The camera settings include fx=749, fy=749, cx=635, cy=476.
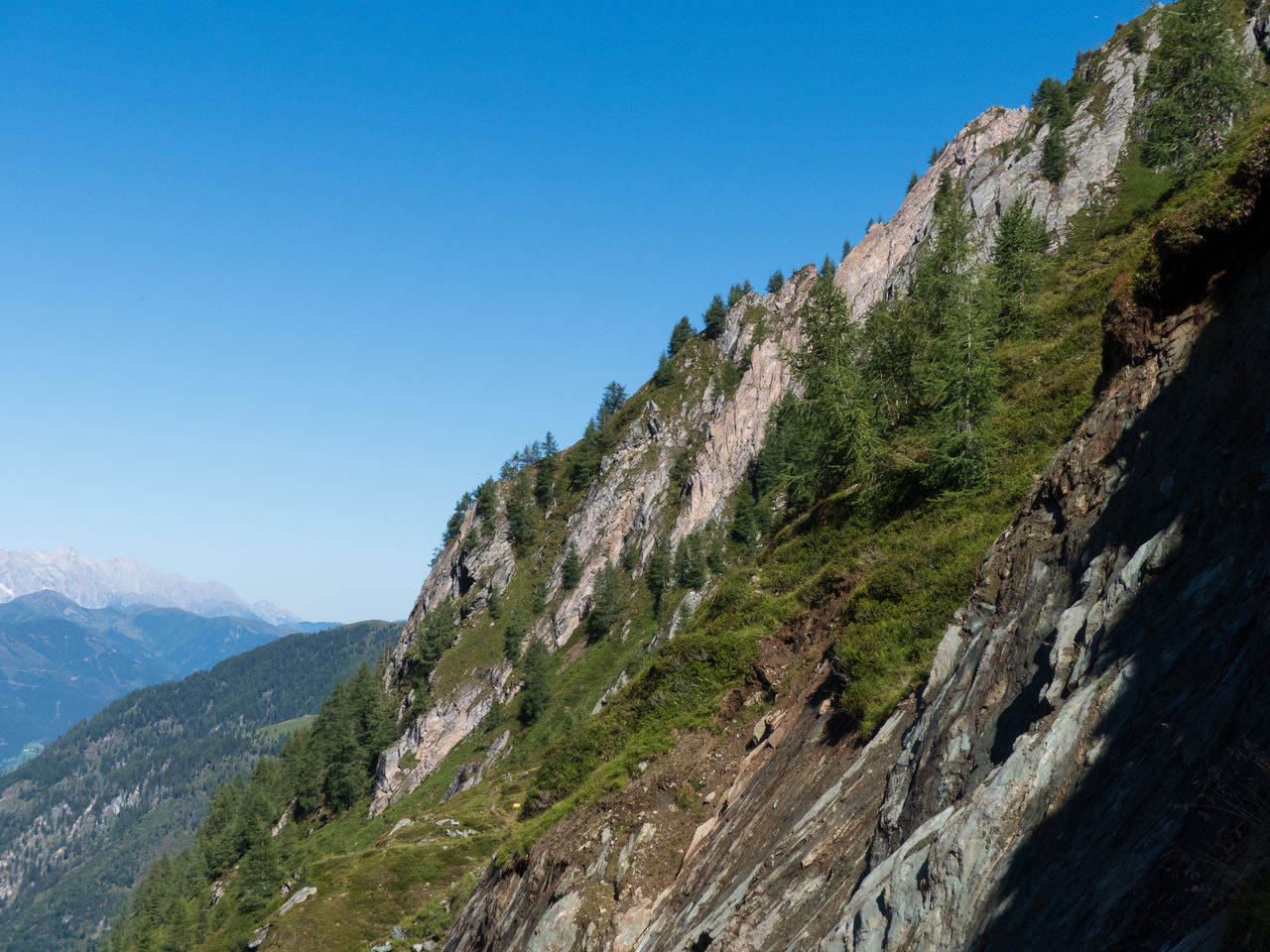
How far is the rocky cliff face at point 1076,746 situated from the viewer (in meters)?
6.57

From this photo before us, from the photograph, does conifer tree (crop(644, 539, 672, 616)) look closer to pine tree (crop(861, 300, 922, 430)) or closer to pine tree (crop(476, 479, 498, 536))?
pine tree (crop(476, 479, 498, 536))

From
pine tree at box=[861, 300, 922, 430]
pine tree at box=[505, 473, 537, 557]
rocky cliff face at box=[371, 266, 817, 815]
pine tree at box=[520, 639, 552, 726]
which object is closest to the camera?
pine tree at box=[861, 300, 922, 430]

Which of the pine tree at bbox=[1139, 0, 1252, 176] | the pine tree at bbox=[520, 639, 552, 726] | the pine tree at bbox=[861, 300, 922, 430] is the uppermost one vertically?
the pine tree at bbox=[1139, 0, 1252, 176]

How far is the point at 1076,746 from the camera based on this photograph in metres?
Answer: 8.30

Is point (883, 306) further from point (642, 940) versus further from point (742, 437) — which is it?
point (742, 437)

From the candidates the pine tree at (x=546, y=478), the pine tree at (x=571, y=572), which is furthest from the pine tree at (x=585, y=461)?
the pine tree at (x=571, y=572)

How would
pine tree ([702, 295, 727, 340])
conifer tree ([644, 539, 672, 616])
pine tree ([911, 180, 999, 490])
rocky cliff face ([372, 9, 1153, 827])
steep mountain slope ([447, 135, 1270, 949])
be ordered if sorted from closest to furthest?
steep mountain slope ([447, 135, 1270, 949]), pine tree ([911, 180, 999, 490]), rocky cliff face ([372, 9, 1153, 827]), conifer tree ([644, 539, 672, 616]), pine tree ([702, 295, 727, 340])

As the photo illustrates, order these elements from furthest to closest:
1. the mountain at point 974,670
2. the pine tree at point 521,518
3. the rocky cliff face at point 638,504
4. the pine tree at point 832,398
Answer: the pine tree at point 521,518 < the rocky cliff face at point 638,504 < the pine tree at point 832,398 < the mountain at point 974,670

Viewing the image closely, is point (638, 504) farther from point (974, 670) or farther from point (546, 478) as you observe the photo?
point (974, 670)

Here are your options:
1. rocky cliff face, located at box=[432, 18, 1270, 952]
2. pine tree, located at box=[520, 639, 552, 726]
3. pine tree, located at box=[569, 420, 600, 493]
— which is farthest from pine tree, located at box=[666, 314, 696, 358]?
rocky cliff face, located at box=[432, 18, 1270, 952]

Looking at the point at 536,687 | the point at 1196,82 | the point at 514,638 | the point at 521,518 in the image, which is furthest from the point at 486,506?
the point at 1196,82

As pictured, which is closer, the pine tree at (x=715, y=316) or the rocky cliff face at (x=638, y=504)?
the rocky cliff face at (x=638, y=504)

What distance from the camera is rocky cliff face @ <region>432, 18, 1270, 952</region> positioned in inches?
259

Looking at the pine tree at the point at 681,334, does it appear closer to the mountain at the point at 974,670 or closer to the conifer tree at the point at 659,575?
the conifer tree at the point at 659,575
